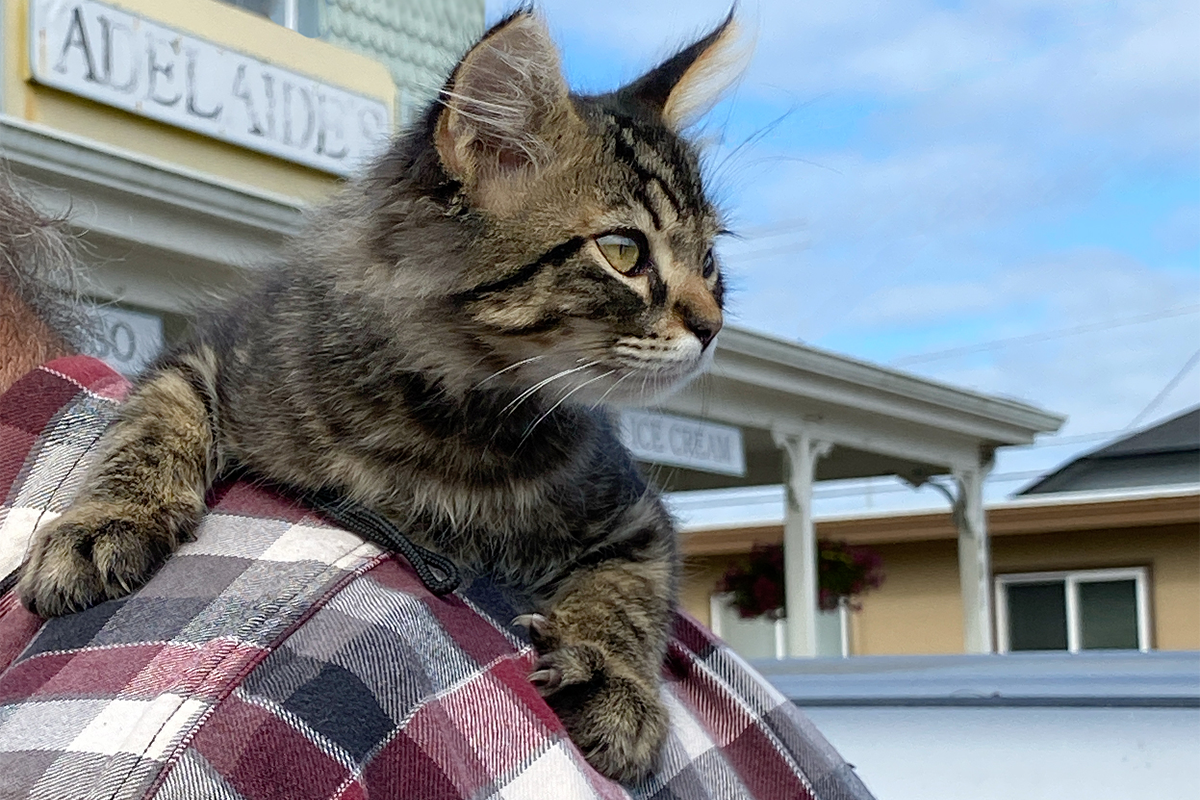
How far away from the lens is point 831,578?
10328 millimetres

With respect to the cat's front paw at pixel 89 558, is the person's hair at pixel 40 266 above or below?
above

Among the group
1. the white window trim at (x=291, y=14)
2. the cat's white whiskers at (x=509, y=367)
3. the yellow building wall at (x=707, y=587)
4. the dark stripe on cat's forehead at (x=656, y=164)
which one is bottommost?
the yellow building wall at (x=707, y=587)

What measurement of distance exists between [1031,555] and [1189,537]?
1.41 metres

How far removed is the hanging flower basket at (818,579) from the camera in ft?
33.7

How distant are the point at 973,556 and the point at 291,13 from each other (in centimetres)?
704

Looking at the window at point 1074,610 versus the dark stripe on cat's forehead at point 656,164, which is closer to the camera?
the dark stripe on cat's forehead at point 656,164

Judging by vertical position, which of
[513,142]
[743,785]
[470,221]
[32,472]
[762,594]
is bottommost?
[762,594]

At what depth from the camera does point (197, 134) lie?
547cm

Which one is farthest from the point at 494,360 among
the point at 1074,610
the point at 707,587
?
the point at 707,587

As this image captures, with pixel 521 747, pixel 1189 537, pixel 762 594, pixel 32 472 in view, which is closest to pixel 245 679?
pixel 521 747

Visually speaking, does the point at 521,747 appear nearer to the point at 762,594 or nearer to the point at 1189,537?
the point at 762,594

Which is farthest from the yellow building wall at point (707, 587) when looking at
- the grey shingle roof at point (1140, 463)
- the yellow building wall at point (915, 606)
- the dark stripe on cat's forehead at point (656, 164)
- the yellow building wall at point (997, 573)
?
the dark stripe on cat's forehead at point (656, 164)

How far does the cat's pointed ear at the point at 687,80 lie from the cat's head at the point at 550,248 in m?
0.24

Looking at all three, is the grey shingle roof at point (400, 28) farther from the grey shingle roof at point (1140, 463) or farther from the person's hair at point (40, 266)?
the grey shingle roof at point (1140, 463)
